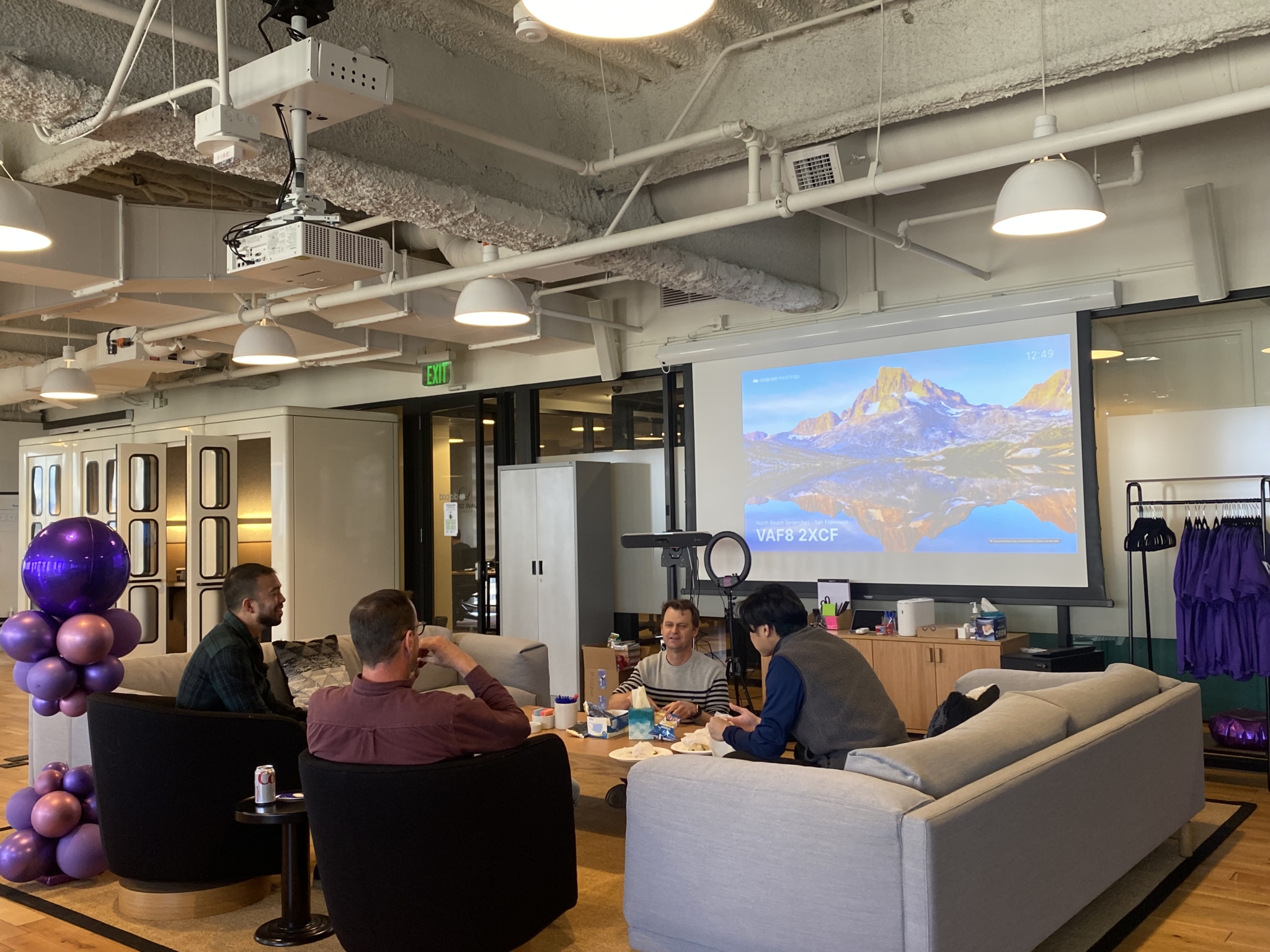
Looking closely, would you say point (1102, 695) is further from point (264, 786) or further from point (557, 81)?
point (557, 81)

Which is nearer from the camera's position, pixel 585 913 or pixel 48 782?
pixel 585 913

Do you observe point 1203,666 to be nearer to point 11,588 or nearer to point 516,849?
point 516,849

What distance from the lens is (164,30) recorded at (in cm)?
357

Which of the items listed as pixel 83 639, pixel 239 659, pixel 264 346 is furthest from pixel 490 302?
pixel 83 639

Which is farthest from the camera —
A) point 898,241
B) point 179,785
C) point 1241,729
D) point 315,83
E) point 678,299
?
point 678,299

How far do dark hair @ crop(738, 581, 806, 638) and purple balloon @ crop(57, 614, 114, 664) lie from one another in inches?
99.2

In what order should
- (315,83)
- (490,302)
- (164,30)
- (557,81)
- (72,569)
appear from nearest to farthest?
1. (315,83)
2. (164,30)
3. (72,569)
4. (557,81)
5. (490,302)

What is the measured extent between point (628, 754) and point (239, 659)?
1499 mm

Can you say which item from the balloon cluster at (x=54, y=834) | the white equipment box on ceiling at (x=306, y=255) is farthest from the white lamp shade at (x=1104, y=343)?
the balloon cluster at (x=54, y=834)

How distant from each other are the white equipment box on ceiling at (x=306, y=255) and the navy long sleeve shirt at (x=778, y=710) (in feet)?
6.25

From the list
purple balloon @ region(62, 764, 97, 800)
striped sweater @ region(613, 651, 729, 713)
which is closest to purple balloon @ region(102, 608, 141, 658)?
purple balloon @ region(62, 764, 97, 800)

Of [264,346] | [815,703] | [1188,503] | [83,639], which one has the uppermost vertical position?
[264,346]

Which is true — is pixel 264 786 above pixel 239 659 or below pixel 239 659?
below

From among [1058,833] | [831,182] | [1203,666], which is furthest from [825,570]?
[1058,833]
